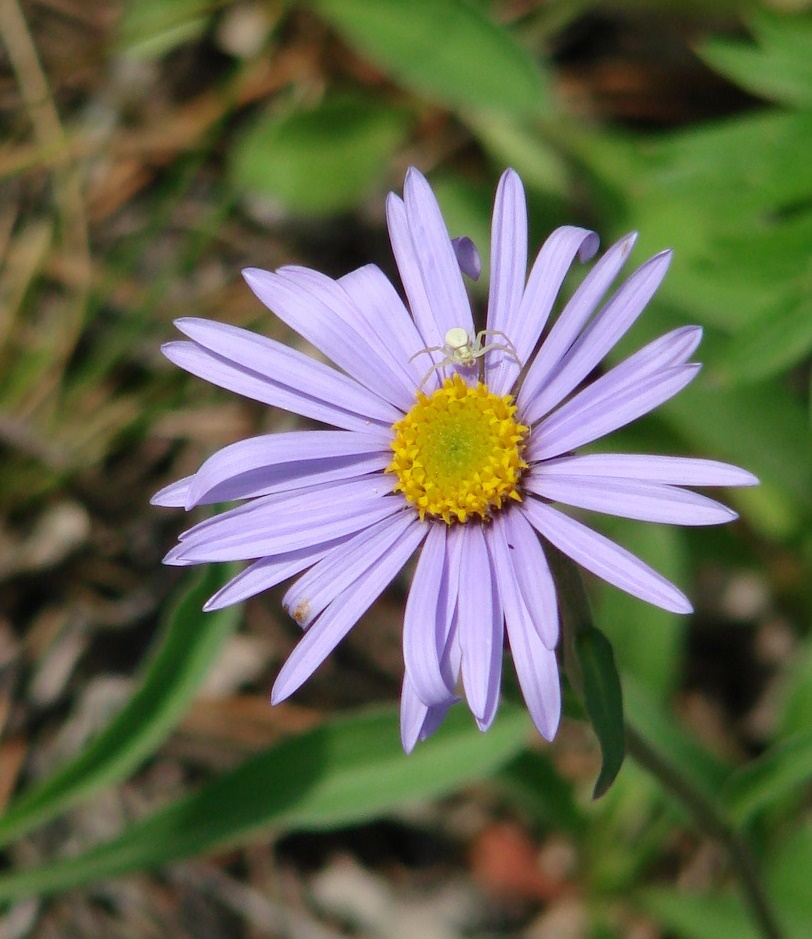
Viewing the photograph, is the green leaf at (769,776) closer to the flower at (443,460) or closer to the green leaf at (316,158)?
the flower at (443,460)

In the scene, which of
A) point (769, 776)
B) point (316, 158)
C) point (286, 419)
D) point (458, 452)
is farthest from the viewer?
point (316, 158)

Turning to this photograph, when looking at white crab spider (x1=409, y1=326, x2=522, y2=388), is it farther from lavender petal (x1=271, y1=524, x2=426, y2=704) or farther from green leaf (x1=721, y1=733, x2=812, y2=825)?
green leaf (x1=721, y1=733, x2=812, y2=825)

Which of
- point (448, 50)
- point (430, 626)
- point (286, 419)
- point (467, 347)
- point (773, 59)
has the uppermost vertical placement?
point (448, 50)

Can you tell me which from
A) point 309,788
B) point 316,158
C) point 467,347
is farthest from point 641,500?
point 316,158

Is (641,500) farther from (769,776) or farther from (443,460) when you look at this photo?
(769,776)

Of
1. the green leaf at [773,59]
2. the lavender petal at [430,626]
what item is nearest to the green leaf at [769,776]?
the lavender petal at [430,626]

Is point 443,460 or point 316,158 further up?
point 316,158
